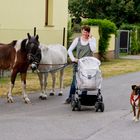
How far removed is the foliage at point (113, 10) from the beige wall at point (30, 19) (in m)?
19.7

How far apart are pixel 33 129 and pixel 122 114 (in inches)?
109

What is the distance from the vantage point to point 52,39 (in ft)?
84.7

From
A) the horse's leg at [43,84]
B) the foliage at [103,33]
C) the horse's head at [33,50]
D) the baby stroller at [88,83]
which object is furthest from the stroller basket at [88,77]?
the foliage at [103,33]

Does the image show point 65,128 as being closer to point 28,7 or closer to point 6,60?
point 6,60

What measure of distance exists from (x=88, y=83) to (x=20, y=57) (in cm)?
231

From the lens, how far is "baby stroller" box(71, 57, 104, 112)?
1242 centimetres

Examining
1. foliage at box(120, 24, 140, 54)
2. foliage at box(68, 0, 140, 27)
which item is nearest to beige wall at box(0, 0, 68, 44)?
foliage at box(120, 24, 140, 54)

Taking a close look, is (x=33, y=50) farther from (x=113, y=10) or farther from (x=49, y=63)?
(x=113, y=10)

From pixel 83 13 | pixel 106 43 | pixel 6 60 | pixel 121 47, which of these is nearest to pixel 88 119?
pixel 6 60

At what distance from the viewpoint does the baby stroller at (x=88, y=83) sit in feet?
40.8

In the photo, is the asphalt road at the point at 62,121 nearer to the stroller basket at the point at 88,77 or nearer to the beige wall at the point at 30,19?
the stroller basket at the point at 88,77

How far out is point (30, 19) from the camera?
2456 cm

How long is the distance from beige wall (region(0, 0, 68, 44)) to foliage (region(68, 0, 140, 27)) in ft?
64.6

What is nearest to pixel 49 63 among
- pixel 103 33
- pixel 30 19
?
pixel 30 19
